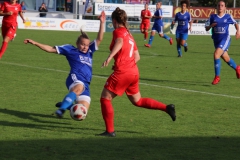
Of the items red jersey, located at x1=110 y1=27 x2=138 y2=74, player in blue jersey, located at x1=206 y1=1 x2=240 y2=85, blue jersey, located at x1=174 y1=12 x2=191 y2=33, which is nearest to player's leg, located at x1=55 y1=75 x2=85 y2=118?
red jersey, located at x1=110 y1=27 x2=138 y2=74

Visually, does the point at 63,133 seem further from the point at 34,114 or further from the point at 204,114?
the point at 204,114

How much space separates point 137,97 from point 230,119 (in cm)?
205

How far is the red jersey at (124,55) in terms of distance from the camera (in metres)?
8.17

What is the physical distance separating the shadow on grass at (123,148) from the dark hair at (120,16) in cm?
163

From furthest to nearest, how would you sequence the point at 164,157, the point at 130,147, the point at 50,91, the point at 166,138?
the point at 50,91
the point at 166,138
the point at 130,147
the point at 164,157

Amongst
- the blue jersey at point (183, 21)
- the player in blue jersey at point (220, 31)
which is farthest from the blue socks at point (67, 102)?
the blue jersey at point (183, 21)

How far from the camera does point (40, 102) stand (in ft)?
36.1

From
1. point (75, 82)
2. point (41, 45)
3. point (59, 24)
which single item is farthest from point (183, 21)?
point (59, 24)

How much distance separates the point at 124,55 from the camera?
8.20m

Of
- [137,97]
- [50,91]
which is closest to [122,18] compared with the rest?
[137,97]

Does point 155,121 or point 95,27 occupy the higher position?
point 155,121

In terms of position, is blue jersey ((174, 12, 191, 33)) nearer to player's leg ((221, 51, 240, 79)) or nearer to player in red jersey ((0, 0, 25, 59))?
player in red jersey ((0, 0, 25, 59))

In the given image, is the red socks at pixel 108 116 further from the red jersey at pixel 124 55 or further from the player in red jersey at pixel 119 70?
the red jersey at pixel 124 55

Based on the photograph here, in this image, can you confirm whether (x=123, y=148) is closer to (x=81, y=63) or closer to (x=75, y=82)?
(x=75, y=82)
